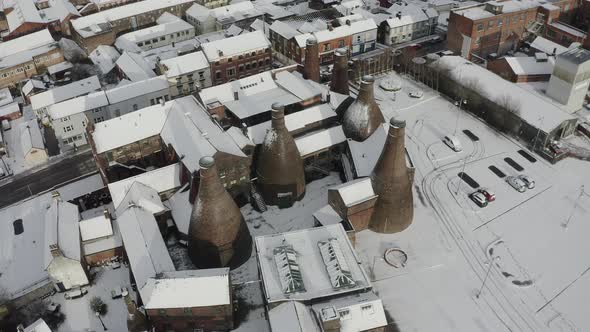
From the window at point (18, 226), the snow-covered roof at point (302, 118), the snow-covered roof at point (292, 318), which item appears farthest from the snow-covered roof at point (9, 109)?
the snow-covered roof at point (292, 318)

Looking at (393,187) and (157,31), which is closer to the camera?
(393,187)

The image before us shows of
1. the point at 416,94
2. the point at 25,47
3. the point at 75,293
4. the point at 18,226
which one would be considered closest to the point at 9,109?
the point at 25,47

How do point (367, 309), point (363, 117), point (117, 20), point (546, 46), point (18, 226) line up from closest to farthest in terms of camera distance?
point (367, 309) → point (18, 226) → point (363, 117) → point (546, 46) → point (117, 20)

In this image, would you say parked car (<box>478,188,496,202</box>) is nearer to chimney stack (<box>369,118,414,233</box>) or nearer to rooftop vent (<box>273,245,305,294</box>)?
chimney stack (<box>369,118,414,233</box>)

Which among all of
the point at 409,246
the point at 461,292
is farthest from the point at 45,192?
the point at 461,292

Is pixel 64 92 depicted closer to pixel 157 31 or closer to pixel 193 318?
pixel 157 31

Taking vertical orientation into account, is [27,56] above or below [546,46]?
above

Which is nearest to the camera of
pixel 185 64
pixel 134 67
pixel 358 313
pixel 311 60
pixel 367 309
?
pixel 358 313
